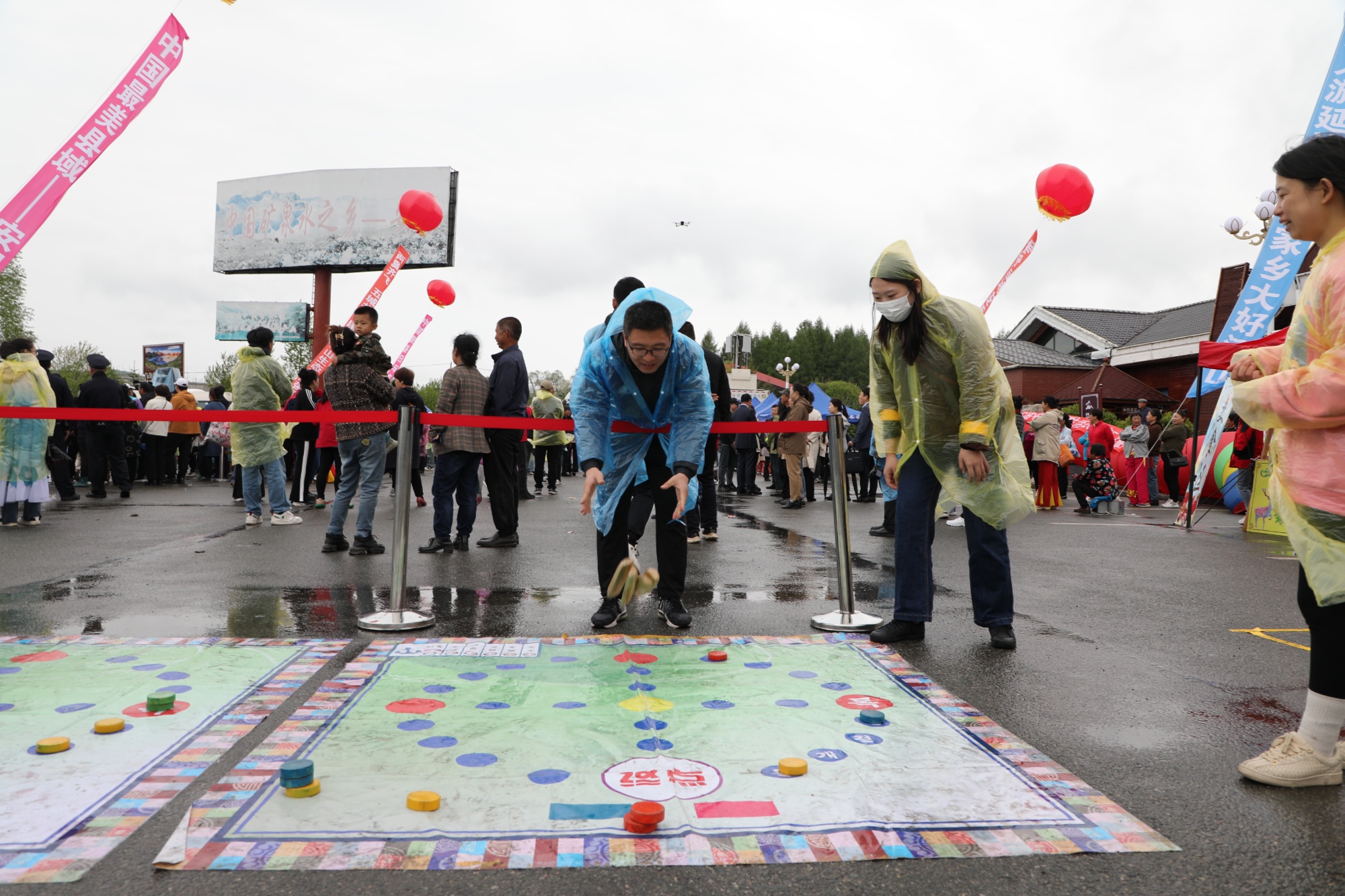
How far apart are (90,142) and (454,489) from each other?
380cm

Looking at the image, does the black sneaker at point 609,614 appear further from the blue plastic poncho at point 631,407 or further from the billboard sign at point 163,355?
the billboard sign at point 163,355

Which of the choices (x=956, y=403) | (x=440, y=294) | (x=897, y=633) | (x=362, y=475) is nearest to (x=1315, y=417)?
(x=956, y=403)

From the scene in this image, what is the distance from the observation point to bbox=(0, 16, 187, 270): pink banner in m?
6.25

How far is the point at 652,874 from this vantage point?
71.2 inches

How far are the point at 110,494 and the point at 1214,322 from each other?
15.9m

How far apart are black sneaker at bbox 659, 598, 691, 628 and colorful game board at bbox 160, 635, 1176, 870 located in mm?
858

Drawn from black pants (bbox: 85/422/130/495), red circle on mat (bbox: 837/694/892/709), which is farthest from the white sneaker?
black pants (bbox: 85/422/130/495)

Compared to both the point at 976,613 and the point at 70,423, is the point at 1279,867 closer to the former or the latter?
the point at 976,613

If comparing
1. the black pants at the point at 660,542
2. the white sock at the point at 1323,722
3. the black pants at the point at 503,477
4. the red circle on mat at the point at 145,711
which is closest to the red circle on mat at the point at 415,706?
the red circle on mat at the point at 145,711

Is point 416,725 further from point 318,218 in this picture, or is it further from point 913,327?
point 318,218

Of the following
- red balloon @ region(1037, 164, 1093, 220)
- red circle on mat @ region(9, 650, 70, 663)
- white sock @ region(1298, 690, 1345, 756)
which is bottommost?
red circle on mat @ region(9, 650, 70, 663)

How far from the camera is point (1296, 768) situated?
2357 millimetres

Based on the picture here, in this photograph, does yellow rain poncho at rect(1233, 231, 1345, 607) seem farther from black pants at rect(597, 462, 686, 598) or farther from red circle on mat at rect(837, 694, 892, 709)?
black pants at rect(597, 462, 686, 598)

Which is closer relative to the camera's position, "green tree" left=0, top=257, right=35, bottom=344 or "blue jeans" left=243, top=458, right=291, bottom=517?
"blue jeans" left=243, top=458, right=291, bottom=517
